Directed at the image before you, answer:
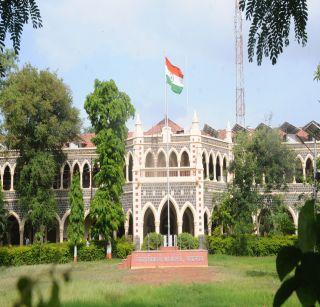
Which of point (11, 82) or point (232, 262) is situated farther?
point (11, 82)

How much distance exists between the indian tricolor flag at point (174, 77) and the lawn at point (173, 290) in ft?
36.6

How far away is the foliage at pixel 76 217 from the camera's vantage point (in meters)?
28.2

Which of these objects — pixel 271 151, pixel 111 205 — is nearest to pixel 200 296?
pixel 111 205

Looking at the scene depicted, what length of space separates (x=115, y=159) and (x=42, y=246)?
5.52 m

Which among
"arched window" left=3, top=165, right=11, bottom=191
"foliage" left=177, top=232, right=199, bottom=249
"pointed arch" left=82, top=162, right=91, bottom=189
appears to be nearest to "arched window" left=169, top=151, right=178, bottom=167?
"foliage" left=177, top=232, right=199, bottom=249

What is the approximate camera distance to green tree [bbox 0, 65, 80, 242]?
3022 centimetres

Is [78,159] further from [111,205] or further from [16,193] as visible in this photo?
[111,205]

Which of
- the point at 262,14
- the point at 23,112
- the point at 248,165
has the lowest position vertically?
the point at 262,14

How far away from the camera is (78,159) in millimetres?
35469

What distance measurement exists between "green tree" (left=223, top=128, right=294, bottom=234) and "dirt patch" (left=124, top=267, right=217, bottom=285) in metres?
8.19

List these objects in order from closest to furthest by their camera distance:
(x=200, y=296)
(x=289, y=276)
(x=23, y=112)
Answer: (x=289, y=276)
(x=200, y=296)
(x=23, y=112)

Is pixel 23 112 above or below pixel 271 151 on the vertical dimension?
above

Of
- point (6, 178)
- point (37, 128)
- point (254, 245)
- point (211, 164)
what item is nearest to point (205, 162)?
point (211, 164)

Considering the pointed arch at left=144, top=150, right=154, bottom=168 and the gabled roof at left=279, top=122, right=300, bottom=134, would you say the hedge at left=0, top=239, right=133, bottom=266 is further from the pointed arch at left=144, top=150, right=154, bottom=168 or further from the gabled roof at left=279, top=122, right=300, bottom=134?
the gabled roof at left=279, top=122, right=300, bottom=134
